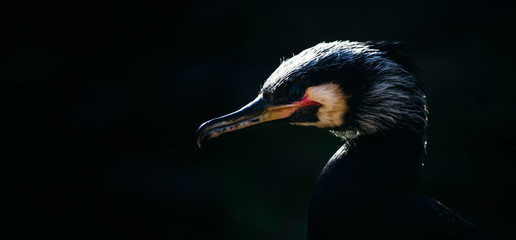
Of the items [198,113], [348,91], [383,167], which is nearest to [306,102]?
[348,91]

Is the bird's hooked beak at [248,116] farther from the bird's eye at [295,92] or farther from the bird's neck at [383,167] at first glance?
the bird's neck at [383,167]

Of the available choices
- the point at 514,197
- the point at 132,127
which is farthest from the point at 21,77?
the point at 514,197

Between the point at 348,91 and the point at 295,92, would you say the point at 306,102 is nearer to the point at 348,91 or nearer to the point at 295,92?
the point at 295,92

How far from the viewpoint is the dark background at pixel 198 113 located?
4.14m

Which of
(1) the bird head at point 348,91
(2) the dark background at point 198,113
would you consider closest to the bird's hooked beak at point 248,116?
(1) the bird head at point 348,91

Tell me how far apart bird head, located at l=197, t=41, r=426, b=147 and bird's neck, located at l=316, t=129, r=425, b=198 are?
48 mm

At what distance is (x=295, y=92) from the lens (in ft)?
6.57

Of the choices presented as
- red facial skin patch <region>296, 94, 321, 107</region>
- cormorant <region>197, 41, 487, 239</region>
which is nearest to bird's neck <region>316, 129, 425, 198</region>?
cormorant <region>197, 41, 487, 239</region>

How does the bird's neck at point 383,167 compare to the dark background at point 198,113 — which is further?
the dark background at point 198,113

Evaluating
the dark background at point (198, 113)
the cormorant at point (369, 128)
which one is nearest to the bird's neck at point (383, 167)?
the cormorant at point (369, 128)

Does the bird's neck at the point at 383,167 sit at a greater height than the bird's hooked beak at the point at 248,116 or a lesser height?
lesser

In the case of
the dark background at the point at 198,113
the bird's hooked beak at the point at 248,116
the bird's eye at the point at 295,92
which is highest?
the bird's eye at the point at 295,92

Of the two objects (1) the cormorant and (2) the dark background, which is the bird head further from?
(2) the dark background

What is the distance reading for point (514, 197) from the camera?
4.46 metres
